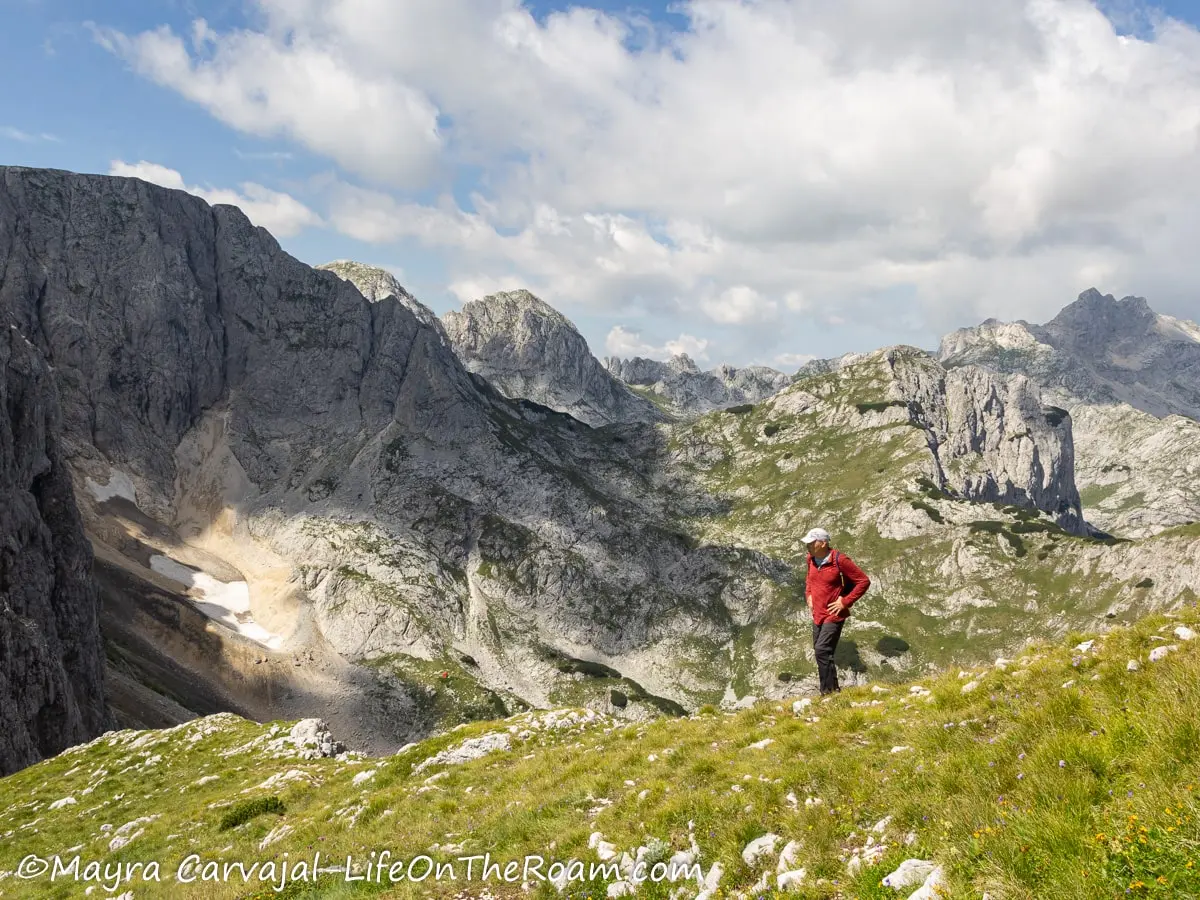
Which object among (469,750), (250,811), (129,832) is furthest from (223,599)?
(469,750)

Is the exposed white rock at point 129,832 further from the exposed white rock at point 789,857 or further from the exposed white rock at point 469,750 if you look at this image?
the exposed white rock at point 789,857

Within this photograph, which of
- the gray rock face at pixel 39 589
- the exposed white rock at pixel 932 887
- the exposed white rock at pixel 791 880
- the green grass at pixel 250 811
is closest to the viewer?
the exposed white rock at pixel 932 887

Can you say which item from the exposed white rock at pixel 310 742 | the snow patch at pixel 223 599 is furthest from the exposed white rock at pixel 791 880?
A: the snow patch at pixel 223 599

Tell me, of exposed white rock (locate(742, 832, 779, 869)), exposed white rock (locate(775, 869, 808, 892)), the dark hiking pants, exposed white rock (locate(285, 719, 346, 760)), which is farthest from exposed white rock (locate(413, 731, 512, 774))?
exposed white rock (locate(775, 869, 808, 892))

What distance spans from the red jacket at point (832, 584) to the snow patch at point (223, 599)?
16796 centimetres

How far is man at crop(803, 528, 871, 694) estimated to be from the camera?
16.5 m

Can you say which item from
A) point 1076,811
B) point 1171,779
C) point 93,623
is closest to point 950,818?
point 1076,811

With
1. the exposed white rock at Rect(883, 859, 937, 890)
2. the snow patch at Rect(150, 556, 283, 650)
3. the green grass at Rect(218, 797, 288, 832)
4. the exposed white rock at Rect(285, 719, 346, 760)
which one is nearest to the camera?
the exposed white rock at Rect(883, 859, 937, 890)

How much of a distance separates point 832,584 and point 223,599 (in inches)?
7411

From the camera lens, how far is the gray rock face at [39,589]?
64500mm

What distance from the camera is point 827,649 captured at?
16812 mm

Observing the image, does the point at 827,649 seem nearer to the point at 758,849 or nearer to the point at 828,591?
the point at 828,591

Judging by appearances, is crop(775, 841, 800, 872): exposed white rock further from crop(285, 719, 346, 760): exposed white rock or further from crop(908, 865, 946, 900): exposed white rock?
crop(285, 719, 346, 760): exposed white rock

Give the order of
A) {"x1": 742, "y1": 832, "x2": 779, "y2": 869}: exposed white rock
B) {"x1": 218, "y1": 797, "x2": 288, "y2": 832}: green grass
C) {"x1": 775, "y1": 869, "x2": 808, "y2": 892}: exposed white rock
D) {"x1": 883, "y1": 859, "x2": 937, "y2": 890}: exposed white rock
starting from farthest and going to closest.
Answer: {"x1": 218, "y1": 797, "x2": 288, "y2": 832}: green grass
{"x1": 742, "y1": 832, "x2": 779, "y2": 869}: exposed white rock
{"x1": 775, "y1": 869, "x2": 808, "y2": 892}: exposed white rock
{"x1": 883, "y1": 859, "x2": 937, "y2": 890}: exposed white rock
